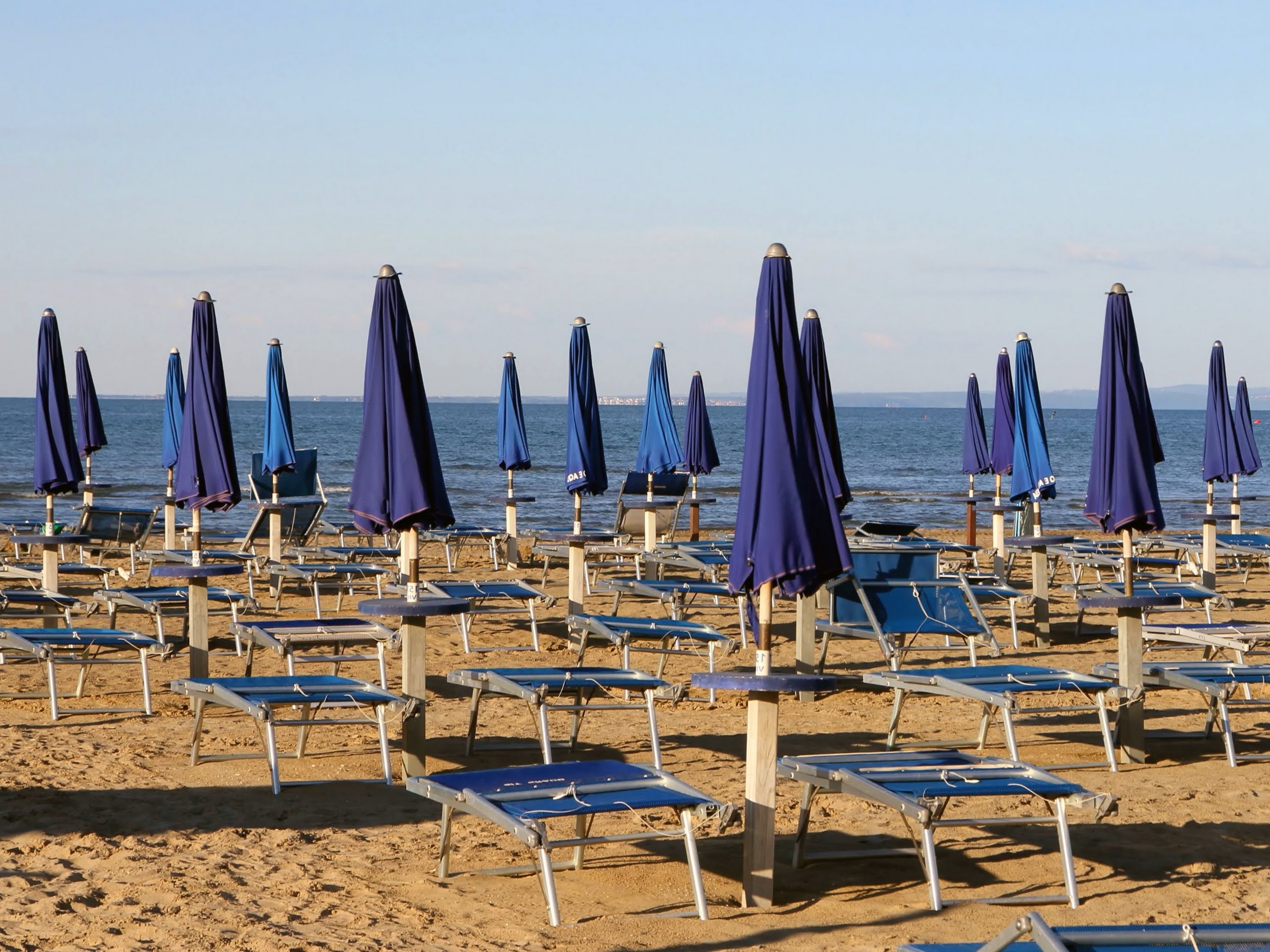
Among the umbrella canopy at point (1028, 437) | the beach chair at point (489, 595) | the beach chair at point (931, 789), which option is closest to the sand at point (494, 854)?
the beach chair at point (931, 789)

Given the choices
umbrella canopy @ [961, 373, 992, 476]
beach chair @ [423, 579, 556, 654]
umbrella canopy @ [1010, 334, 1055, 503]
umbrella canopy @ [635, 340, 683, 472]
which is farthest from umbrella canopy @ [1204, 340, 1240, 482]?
beach chair @ [423, 579, 556, 654]

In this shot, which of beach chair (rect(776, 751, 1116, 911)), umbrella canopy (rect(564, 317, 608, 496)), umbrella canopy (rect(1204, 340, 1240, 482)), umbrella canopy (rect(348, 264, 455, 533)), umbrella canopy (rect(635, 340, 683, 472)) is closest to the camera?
beach chair (rect(776, 751, 1116, 911))

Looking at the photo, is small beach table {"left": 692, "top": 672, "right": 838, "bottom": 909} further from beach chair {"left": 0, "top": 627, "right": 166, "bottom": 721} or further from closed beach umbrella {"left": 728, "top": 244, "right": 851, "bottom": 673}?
beach chair {"left": 0, "top": 627, "right": 166, "bottom": 721}

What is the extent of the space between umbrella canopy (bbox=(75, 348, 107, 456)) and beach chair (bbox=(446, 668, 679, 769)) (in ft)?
28.0

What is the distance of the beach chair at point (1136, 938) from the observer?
114 inches

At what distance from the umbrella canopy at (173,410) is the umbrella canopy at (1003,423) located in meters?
8.34

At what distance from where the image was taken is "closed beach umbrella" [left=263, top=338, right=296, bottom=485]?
13992mm

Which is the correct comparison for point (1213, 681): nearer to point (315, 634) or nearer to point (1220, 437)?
point (315, 634)

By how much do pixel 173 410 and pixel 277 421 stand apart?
1.65 metres

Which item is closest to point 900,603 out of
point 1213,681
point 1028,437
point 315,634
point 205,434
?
point 1213,681

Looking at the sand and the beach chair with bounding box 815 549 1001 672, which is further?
the beach chair with bounding box 815 549 1001 672

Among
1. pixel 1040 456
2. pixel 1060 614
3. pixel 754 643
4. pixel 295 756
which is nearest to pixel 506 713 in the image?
pixel 295 756

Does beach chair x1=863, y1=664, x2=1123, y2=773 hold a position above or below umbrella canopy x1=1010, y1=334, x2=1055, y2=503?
below

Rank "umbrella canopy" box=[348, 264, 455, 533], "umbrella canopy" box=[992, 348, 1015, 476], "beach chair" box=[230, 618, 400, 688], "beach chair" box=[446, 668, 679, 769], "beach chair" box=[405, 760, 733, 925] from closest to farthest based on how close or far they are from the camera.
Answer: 1. "beach chair" box=[405, 760, 733, 925]
2. "beach chair" box=[446, 668, 679, 769]
3. "umbrella canopy" box=[348, 264, 455, 533]
4. "beach chair" box=[230, 618, 400, 688]
5. "umbrella canopy" box=[992, 348, 1015, 476]
